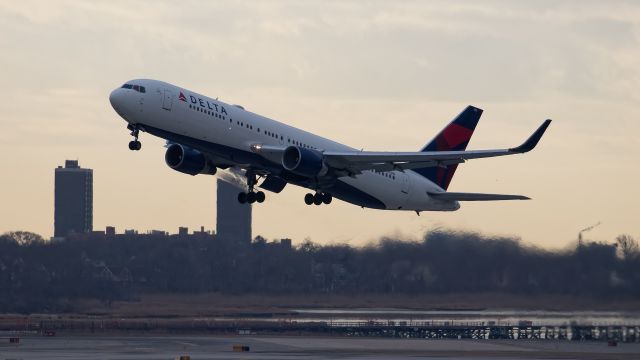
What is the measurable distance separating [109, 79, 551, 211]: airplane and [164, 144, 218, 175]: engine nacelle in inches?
2.0

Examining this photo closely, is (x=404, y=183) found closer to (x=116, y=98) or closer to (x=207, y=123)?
(x=207, y=123)

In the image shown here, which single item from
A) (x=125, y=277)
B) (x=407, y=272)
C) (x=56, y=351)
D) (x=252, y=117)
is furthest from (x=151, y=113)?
(x=125, y=277)

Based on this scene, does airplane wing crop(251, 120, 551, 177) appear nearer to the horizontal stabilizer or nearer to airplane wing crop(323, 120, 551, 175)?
airplane wing crop(323, 120, 551, 175)

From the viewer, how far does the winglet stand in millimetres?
64688

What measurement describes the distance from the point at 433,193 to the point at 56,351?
22560mm

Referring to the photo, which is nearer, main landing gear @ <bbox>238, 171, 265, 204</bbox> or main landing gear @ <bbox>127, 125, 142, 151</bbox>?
main landing gear @ <bbox>127, 125, 142, 151</bbox>

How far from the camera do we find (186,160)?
7200 cm

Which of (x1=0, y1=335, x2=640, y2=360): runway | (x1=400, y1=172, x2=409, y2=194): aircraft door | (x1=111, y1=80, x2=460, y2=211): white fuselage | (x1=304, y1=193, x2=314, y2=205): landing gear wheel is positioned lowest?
(x1=0, y1=335, x2=640, y2=360): runway

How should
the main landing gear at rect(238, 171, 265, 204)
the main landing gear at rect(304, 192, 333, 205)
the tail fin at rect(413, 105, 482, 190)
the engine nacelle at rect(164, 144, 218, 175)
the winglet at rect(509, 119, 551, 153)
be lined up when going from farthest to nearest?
1. the tail fin at rect(413, 105, 482, 190)
2. the main landing gear at rect(304, 192, 333, 205)
3. the main landing gear at rect(238, 171, 265, 204)
4. the engine nacelle at rect(164, 144, 218, 175)
5. the winglet at rect(509, 119, 551, 153)

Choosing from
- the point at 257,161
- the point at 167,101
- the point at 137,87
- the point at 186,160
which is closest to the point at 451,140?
the point at 257,161

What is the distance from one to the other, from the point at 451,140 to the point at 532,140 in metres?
18.6

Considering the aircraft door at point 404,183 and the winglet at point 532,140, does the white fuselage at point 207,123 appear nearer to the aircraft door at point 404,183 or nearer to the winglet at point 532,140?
the aircraft door at point 404,183

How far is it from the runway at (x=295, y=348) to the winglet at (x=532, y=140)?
1327 centimetres

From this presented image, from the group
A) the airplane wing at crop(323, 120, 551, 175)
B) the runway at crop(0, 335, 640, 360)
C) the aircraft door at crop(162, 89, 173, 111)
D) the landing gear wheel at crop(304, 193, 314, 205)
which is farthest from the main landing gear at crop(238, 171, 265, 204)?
the aircraft door at crop(162, 89, 173, 111)
